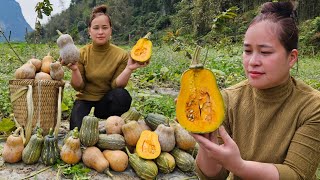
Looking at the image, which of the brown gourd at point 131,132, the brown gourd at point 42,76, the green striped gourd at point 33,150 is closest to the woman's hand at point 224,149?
the brown gourd at point 131,132

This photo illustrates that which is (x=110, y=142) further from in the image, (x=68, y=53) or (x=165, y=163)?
(x=68, y=53)

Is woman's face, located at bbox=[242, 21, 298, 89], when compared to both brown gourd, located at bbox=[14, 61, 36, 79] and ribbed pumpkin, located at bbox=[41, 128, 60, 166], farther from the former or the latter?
brown gourd, located at bbox=[14, 61, 36, 79]

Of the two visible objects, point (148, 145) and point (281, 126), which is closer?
point (281, 126)

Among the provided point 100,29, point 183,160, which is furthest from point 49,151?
point 100,29

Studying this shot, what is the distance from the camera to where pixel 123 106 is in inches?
149

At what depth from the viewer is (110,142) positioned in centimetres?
323

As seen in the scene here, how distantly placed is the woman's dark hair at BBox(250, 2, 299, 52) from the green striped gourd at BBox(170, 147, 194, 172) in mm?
1750

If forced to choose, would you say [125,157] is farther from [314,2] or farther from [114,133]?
[314,2]

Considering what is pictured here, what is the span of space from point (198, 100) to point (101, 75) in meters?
2.25

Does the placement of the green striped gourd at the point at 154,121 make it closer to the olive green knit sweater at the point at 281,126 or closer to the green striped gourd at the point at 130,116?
the green striped gourd at the point at 130,116

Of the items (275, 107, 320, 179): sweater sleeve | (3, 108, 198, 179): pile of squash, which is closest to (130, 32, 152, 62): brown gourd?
(3, 108, 198, 179): pile of squash

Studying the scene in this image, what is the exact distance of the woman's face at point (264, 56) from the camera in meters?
1.62

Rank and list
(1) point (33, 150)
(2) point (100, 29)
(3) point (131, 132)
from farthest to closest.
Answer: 1. (2) point (100, 29)
2. (3) point (131, 132)
3. (1) point (33, 150)

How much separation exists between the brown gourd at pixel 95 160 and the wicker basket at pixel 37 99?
73 cm
